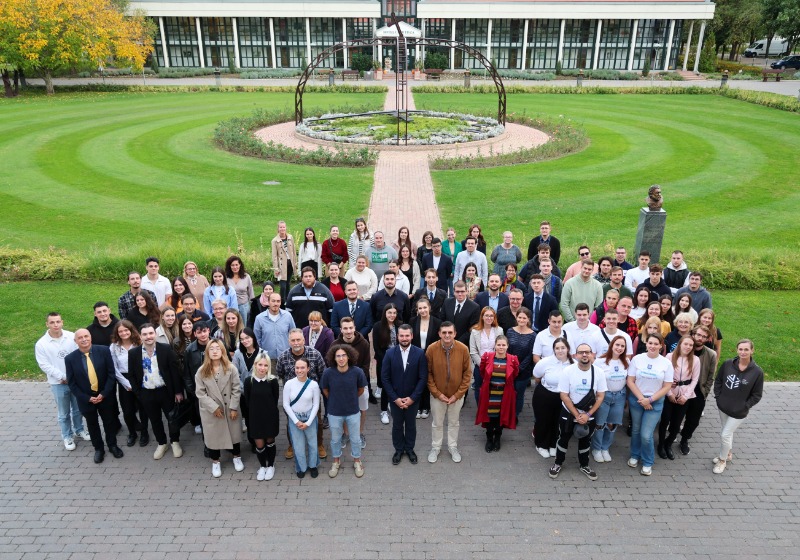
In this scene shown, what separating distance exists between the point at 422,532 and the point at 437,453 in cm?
139

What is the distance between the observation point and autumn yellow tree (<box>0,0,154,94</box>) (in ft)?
133

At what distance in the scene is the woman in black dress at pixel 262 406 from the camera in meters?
7.43

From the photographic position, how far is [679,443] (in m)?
8.43

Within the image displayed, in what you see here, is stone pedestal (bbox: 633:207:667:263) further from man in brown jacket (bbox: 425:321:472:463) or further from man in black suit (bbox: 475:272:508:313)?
man in brown jacket (bbox: 425:321:472:463)

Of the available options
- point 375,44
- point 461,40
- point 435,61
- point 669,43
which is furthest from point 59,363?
point 669,43

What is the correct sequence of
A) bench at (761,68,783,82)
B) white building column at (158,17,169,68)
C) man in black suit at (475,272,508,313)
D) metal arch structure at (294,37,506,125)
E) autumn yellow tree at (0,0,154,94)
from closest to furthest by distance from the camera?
man in black suit at (475,272,508,313) < metal arch structure at (294,37,506,125) < autumn yellow tree at (0,0,154,94) < bench at (761,68,783,82) < white building column at (158,17,169,68)

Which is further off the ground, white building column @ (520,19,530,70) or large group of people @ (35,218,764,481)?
white building column @ (520,19,530,70)

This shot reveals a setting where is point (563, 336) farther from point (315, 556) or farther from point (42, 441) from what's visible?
point (42, 441)

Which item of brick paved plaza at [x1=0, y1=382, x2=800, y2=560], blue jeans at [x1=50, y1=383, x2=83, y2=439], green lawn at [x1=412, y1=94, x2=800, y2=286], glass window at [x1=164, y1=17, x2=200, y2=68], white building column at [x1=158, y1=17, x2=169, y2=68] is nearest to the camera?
brick paved plaza at [x1=0, y1=382, x2=800, y2=560]

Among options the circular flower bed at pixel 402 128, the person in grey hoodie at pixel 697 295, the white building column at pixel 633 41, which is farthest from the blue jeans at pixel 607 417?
the white building column at pixel 633 41

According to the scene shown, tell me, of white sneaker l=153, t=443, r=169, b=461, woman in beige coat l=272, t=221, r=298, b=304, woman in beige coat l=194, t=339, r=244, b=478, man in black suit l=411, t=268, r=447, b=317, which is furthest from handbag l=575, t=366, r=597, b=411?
woman in beige coat l=272, t=221, r=298, b=304

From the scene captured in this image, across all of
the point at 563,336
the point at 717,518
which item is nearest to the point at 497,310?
the point at 563,336

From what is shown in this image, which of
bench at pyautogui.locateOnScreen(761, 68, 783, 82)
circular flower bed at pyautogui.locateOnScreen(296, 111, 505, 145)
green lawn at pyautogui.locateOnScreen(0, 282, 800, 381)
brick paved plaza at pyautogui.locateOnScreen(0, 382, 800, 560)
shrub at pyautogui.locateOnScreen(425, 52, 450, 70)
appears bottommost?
brick paved plaza at pyautogui.locateOnScreen(0, 382, 800, 560)

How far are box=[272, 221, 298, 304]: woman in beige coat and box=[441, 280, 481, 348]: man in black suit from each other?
3.97m
